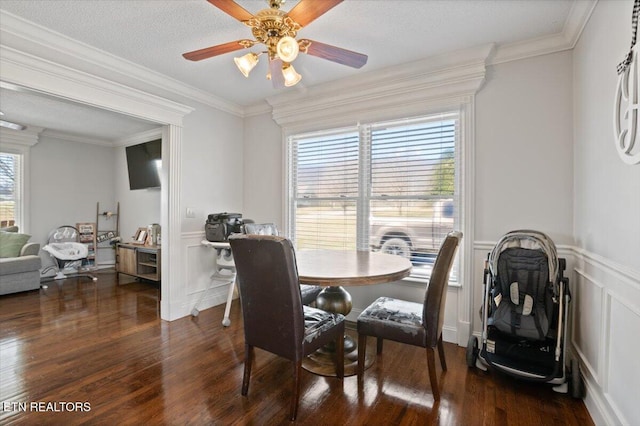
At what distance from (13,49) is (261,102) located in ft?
7.37

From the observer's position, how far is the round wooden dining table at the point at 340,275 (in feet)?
5.94

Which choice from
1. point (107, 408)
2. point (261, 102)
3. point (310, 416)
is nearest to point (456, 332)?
point (310, 416)

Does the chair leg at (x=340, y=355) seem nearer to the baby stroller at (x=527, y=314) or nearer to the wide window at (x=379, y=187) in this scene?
the baby stroller at (x=527, y=314)

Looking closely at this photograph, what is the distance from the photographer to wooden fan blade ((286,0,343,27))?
5.03ft

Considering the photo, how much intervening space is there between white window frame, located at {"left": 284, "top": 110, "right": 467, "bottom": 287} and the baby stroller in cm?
54

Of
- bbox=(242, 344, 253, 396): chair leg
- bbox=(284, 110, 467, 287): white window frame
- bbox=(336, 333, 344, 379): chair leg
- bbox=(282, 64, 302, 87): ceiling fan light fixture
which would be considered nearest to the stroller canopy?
bbox=(284, 110, 467, 287): white window frame

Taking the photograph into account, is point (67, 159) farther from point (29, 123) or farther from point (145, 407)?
point (145, 407)

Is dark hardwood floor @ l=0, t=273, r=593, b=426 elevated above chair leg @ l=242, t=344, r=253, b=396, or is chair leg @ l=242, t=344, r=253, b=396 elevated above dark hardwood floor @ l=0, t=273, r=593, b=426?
chair leg @ l=242, t=344, r=253, b=396

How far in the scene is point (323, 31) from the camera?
2.33 meters

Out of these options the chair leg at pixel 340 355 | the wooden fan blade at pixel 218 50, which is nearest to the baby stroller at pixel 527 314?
the chair leg at pixel 340 355

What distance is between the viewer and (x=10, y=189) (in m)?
4.87

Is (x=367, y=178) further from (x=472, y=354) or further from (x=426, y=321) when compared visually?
(x=472, y=354)

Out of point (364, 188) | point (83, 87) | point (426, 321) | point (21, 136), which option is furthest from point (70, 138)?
point (426, 321)

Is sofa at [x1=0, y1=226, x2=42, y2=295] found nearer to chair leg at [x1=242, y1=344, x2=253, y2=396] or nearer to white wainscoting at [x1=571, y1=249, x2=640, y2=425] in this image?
chair leg at [x1=242, y1=344, x2=253, y2=396]
